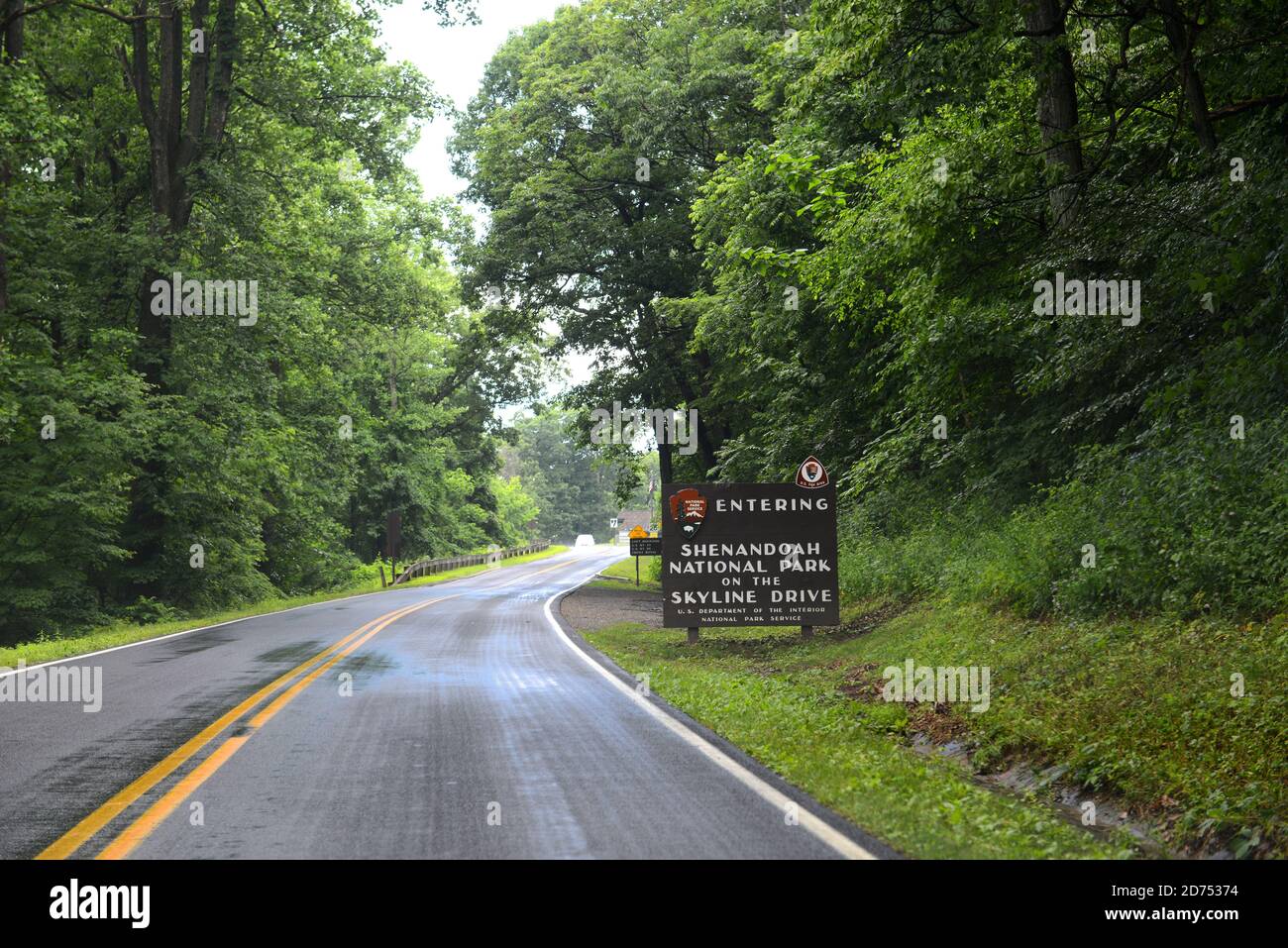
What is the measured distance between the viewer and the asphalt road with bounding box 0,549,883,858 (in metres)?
5.41

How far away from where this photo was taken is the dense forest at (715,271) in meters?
10.9

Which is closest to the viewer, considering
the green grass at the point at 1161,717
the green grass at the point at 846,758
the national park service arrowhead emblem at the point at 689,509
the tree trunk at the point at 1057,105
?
the green grass at the point at 846,758

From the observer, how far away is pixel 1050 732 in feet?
26.5

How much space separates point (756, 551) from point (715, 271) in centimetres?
1317

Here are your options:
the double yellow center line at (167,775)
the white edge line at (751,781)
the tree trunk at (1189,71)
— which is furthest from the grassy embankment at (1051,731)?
the tree trunk at (1189,71)

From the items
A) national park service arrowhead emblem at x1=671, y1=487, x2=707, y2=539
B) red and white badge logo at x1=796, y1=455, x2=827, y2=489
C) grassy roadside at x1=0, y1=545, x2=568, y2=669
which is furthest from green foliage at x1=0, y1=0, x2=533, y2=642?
red and white badge logo at x1=796, y1=455, x2=827, y2=489

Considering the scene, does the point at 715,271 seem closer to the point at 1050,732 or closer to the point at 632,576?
the point at 1050,732

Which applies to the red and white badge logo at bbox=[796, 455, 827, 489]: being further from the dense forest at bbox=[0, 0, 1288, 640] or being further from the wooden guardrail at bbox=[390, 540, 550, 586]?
the wooden guardrail at bbox=[390, 540, 550, 586]

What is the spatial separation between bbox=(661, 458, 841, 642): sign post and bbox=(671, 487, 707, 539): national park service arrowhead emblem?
0.05ft

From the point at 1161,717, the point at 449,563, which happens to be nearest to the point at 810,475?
the point at 1161,717

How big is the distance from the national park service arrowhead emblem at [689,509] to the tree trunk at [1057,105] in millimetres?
6364

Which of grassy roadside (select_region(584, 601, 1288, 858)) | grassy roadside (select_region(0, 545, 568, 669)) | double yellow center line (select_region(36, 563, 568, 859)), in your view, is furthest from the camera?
grassy roadside (select_region(0, 545, 568, 669))

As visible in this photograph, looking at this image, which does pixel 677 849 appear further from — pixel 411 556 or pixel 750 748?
pixel 411 556

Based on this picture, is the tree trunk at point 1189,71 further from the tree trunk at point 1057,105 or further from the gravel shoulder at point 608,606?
the gravel shoulder at point 608,606
